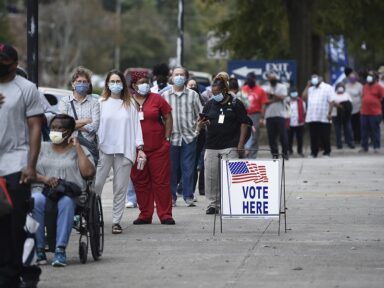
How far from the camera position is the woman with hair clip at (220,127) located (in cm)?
1639

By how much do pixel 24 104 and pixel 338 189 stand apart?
11466 millimetres

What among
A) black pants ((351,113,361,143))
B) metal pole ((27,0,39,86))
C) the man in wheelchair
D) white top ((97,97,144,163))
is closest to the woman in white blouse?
white top ((97,97,144,163))

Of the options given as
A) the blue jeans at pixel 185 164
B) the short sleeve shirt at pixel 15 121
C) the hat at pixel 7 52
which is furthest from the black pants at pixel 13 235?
the blue jeans at pixel 185 164

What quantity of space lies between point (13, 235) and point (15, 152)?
23.8 inches

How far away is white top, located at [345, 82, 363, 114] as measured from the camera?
111 feet

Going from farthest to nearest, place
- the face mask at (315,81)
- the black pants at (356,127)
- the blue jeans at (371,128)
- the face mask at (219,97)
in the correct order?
the black pants at (356,127), the blue jeans at (371,128), the face mask at (315,81), the face mask at (219,97)

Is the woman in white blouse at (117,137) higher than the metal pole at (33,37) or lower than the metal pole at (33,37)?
lower

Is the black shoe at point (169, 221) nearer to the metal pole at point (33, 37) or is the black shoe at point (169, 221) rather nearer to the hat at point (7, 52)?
the metal pole at point (33, 37)

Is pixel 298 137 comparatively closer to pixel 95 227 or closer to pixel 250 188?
pixel 250 188

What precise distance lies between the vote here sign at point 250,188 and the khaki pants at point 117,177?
1.12 metres

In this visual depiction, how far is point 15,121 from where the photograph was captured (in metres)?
9.48

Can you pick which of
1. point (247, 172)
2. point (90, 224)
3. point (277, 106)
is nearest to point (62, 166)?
point (90, 224)

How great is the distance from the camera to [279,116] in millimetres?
27891

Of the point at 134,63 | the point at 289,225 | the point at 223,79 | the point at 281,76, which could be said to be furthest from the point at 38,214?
the point at 134,63
